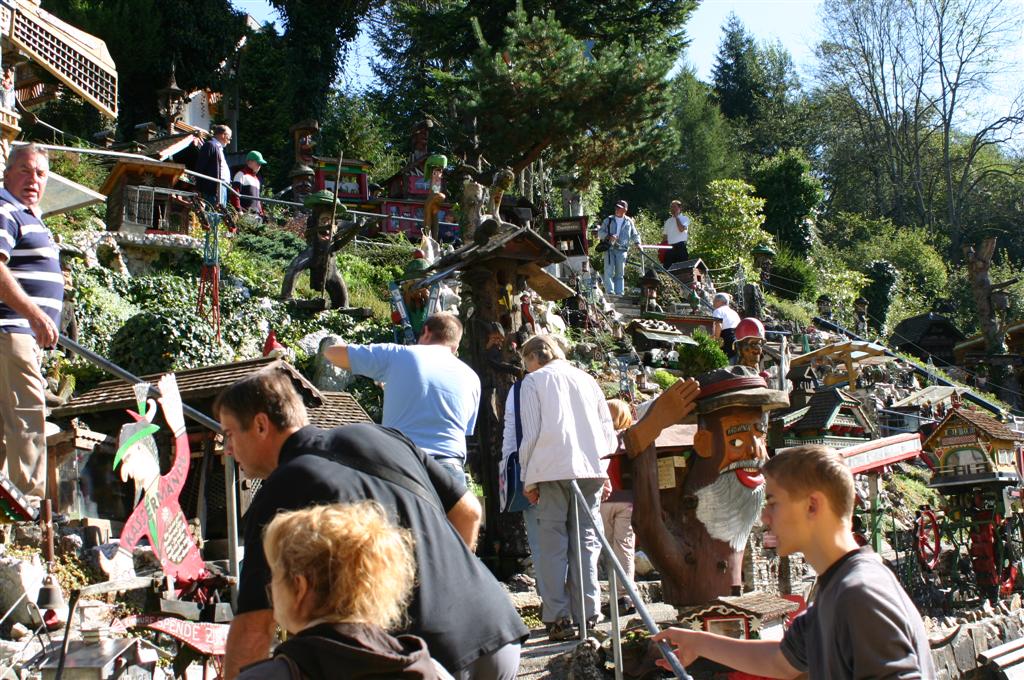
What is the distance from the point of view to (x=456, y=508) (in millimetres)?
3500

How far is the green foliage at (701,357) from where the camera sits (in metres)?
19.0

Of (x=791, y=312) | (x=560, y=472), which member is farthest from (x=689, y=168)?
(x=560, y=472)

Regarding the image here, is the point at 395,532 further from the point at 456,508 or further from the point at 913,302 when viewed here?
the point at 913,302

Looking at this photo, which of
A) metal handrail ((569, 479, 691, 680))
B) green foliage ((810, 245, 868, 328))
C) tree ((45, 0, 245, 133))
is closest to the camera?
metal handrail ((569, 479, 691, 680))

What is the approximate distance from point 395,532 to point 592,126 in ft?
77.5

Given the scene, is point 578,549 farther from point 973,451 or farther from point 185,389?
point 973,451

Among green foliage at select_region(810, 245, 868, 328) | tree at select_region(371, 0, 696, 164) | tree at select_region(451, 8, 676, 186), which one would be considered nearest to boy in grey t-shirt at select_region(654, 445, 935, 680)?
tree at select_region(451, 8, 676, 186)

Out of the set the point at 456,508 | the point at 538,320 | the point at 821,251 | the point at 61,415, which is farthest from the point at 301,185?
the point at 456,508

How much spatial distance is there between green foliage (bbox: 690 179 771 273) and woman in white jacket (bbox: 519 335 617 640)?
28.4 m

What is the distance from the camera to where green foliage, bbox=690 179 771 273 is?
1345 inches

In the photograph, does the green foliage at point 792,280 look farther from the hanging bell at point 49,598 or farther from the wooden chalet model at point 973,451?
the hanging bell at point 49,598

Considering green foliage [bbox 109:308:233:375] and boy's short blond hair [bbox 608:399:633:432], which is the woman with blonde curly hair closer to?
boy's short blond hair [bbox 608:399:633:432]

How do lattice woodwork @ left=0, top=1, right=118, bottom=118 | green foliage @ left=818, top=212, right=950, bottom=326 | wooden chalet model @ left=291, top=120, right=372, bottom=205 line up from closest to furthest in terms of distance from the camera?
1. lattice woodwork @ left=0, top=1, right=118, bottom=118
2. wooden chalet model @ left=291, top=120, right=372, bottom=205
3. green foliage @ left=818, top=212, right=950, bottom=326

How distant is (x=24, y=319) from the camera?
5.46 m
